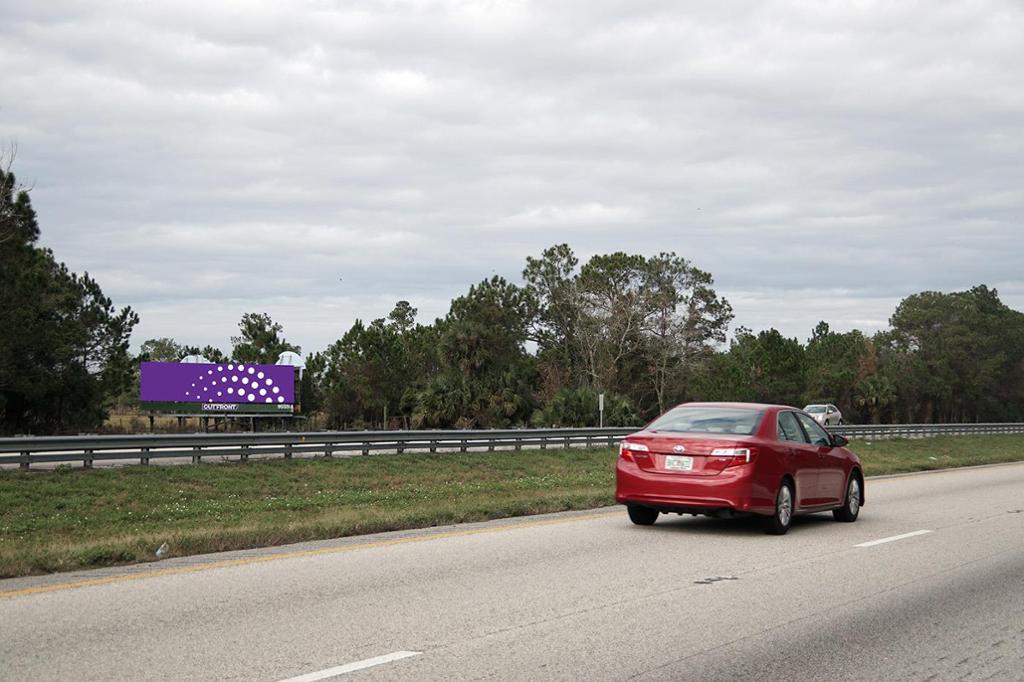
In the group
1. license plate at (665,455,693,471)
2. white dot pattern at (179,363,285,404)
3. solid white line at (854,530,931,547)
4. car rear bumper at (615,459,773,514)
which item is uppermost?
white dot pattern at (179,363,285,404)

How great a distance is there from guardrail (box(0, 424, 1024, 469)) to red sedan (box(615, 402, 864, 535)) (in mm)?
14638

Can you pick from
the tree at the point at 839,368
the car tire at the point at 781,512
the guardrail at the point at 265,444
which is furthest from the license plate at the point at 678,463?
the tree at the point at 839,368

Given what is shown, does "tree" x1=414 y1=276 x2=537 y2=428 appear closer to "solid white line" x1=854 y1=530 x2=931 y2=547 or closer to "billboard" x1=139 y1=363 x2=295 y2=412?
"billboard" x1=139 y1=363 x2=295 y2=412

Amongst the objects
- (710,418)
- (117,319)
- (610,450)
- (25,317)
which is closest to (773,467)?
(710,418)

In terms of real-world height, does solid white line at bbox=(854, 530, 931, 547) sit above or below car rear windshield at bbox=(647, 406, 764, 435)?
below

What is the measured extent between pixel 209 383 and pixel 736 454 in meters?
41.8

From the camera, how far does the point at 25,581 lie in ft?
30.5

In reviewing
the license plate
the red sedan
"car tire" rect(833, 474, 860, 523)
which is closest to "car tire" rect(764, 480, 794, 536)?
the red sedan

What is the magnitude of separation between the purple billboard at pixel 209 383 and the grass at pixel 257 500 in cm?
2194

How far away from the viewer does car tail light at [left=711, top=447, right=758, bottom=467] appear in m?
12.7

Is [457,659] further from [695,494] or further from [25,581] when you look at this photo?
[695,494]

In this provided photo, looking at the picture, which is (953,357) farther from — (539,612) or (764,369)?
(539,612)

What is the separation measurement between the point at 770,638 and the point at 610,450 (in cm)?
2908

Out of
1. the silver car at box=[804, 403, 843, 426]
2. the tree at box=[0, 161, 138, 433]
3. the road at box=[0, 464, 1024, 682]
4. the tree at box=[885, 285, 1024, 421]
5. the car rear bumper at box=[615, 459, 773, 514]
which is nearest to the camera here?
the road at box=[0, 464, 1024, 682]
